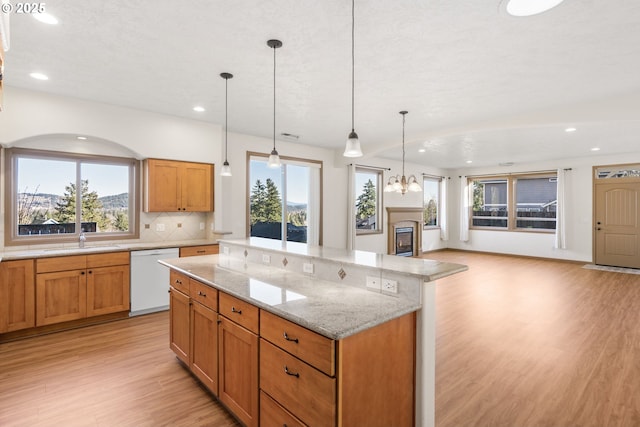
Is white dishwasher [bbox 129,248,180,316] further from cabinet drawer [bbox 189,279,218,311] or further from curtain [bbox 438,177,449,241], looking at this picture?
curtain [bbox 438,177,449,241]

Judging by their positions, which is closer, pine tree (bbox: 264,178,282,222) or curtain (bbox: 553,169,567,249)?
pine tree (bbox: 264,178,282,222)

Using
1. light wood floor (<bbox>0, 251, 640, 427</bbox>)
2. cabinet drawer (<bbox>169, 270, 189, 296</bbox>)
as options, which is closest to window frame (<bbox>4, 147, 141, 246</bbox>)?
light wood floor (<bbox>0, 251, 640, 427</bbox>)

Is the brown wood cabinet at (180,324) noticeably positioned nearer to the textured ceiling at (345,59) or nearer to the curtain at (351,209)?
the textured ceiling at (345,59)

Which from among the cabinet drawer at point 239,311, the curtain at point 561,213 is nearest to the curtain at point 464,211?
the curtain at point 561,213

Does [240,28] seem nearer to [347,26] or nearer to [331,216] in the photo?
[347,26]

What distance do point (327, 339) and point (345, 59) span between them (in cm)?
249

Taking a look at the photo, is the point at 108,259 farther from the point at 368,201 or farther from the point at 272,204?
the point at 368,201

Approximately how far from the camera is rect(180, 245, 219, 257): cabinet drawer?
4512 millimetres

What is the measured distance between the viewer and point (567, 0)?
2.11 meters

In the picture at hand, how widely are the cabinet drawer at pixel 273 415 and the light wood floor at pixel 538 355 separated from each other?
1.18 m

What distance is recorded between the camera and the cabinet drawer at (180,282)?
2.73 m

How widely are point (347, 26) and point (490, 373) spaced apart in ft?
10.1

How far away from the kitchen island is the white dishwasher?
205 cm

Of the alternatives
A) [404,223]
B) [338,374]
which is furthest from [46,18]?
[404,223]
